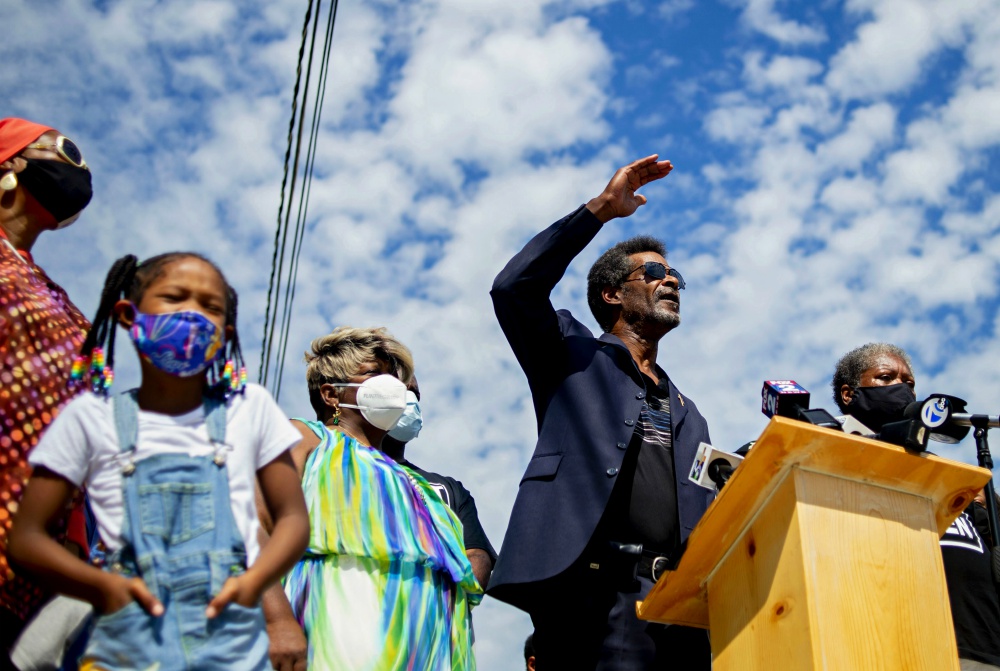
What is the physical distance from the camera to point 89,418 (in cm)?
251

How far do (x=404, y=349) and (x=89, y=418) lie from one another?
2483mm

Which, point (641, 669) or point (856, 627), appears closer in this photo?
point (856, 627)

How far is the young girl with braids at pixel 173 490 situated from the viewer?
91.1 inches

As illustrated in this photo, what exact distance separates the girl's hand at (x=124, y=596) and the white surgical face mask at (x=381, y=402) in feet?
7.43

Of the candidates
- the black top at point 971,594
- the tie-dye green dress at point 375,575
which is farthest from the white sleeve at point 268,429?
the black top at point 971,594

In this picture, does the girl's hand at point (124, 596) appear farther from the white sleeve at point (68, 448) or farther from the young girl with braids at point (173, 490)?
the white sleeve at point (68, 448)

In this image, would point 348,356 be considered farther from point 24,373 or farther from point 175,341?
point 175,341

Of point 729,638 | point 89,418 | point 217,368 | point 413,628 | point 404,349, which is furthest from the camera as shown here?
point 404,349

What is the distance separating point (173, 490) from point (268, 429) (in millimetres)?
294

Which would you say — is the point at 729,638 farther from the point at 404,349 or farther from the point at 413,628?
the point at 404,349

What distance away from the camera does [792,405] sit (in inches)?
125

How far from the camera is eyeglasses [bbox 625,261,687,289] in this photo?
5117mm

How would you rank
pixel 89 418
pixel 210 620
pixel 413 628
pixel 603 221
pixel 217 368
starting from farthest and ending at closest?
1. pixel 603 221
2. pixel 413 628
3. pixel 217 368
4. pixel 89 418
5. pixel 210 620

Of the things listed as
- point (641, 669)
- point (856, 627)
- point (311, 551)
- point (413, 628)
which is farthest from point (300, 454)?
point (856, 627)
